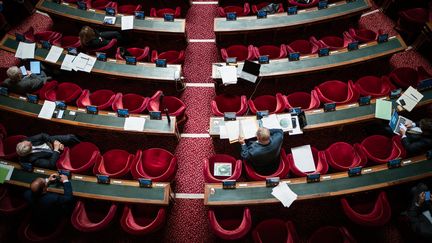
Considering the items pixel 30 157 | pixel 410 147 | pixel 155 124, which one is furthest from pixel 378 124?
pixel 30 157

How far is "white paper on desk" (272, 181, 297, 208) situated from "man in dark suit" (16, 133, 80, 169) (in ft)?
11.5

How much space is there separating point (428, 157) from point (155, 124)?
4.27 meters

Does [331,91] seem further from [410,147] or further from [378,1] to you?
[378,1]

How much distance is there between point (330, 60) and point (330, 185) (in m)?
2.41

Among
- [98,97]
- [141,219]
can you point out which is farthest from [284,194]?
[98,97]

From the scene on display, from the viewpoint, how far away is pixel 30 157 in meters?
5.14

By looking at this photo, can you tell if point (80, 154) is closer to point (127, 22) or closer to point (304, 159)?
point (127, 22)

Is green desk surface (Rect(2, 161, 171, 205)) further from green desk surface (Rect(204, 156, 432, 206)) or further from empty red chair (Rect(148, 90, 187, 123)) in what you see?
empty red chair (Rect(148, 90, 187, 123))

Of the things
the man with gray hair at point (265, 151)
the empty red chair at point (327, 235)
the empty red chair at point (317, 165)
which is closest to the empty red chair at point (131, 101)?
the man with gray hair at point (265, 151)

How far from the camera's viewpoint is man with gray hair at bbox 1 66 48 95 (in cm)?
577

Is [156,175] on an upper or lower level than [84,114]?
lower

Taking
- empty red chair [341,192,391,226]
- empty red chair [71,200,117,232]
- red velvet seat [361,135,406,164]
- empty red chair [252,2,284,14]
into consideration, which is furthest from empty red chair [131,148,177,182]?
empty red chair [252,2,284,14]

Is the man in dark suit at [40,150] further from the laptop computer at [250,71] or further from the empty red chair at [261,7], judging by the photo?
the empty red chair at [261,7]

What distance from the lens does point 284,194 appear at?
4703 millimetres
